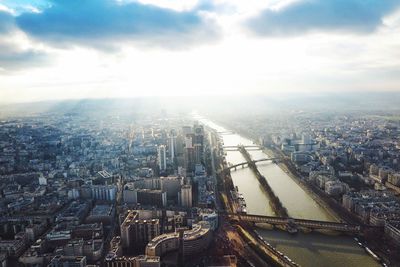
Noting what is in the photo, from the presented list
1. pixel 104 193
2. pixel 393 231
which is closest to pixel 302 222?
pixel 393 231

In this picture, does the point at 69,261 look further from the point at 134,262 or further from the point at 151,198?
the point at 151,198

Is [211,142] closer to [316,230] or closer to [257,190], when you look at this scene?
[257,190]

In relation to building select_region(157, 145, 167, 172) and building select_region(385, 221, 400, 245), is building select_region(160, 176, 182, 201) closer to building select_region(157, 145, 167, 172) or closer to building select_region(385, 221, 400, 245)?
building select_region(157, 145, 167, 172)

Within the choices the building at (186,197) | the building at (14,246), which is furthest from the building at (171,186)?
the building at (14,246)

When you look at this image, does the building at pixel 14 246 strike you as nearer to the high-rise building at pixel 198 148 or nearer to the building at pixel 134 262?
the building at pixel 134 262

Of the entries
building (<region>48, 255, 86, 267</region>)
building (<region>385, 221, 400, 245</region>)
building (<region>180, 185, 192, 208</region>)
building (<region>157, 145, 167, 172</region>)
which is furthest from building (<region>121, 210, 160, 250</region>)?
building (<region>157, 145, 167, 172</region>)
